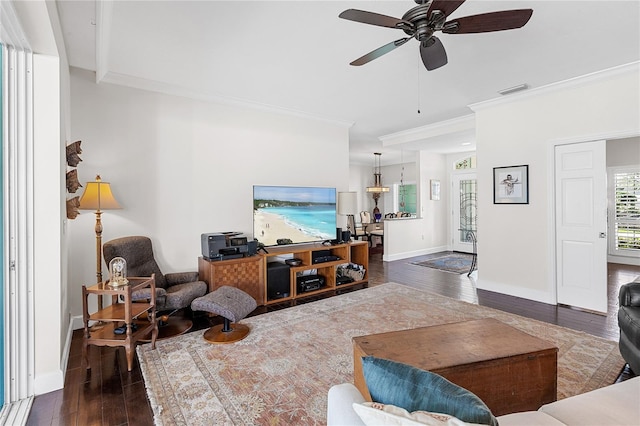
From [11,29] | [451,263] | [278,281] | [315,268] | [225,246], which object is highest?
[11,29]

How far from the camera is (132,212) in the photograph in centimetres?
352

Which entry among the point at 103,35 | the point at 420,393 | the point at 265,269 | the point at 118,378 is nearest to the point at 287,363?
the point at 118,378

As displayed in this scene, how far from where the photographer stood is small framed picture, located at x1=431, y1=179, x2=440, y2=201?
25.4ft

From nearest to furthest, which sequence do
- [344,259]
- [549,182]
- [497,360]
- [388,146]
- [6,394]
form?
[497,360]
[6,394]
[549,182]
[344,259]
[388,146]

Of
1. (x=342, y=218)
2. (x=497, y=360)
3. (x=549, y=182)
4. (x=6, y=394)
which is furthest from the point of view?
(x=342, y=218)

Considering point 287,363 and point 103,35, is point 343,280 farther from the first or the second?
point 103,35

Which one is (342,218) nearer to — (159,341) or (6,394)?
(159,341)

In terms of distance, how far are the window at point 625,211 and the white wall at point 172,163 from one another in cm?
654

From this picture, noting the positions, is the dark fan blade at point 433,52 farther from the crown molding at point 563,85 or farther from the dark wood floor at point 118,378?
the dark wood floor at point 118,378

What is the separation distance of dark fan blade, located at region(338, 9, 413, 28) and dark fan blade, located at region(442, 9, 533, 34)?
275mm

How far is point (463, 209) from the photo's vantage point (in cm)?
777

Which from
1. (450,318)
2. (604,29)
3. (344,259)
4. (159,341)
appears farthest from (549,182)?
(159,341)

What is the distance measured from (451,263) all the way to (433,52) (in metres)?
5.03

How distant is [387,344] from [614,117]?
12.2 ft
